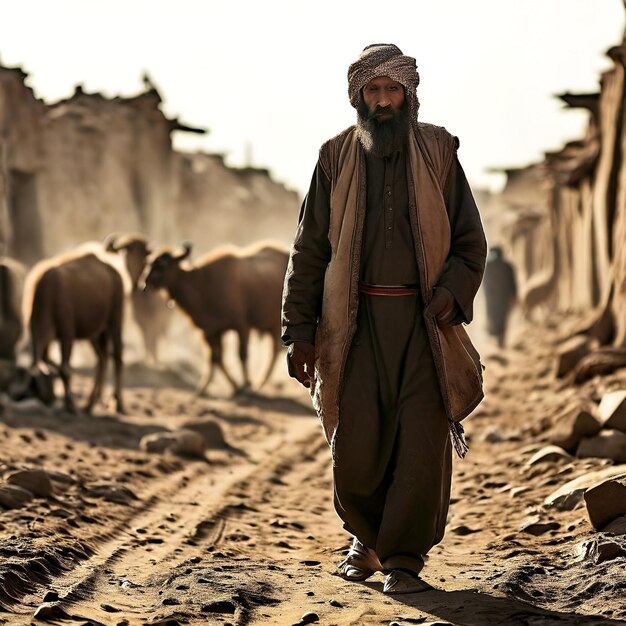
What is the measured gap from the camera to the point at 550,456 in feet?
25.8

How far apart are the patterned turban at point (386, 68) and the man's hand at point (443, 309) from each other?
799 millimetres

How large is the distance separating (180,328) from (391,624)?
2722cm

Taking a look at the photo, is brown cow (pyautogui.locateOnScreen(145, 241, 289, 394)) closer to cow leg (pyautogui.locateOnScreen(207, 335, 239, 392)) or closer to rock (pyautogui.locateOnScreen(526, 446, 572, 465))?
cow leg (pyautogui.locateOnScreen(207, 335, 239, 392))

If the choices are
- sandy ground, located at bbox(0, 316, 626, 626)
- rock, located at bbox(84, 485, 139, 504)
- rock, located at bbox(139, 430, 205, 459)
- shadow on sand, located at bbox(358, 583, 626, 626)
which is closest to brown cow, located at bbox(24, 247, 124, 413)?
sandy ground, located at bbox(0, 316, 626, 626)

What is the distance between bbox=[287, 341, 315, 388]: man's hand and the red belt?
0.35 metres

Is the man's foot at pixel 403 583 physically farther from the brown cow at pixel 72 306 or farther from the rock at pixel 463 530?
the brown cow at pixel 72 306

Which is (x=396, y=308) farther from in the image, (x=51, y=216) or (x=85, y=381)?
(x=51, y=216)

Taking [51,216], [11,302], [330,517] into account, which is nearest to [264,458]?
[330,517]

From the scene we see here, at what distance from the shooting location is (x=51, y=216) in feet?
88.5

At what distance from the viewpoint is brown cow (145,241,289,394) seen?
15.9 meters

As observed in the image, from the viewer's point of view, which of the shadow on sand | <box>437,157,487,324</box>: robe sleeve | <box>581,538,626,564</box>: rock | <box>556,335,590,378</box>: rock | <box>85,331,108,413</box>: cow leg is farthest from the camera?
<box>85,331,108,413</box>: cow leg

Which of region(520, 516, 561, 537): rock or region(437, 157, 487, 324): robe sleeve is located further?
region(520, 516, 561, 537): rock

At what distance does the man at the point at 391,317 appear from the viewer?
197 inches

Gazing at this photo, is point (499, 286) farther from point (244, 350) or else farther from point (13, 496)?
point (13, 496)
